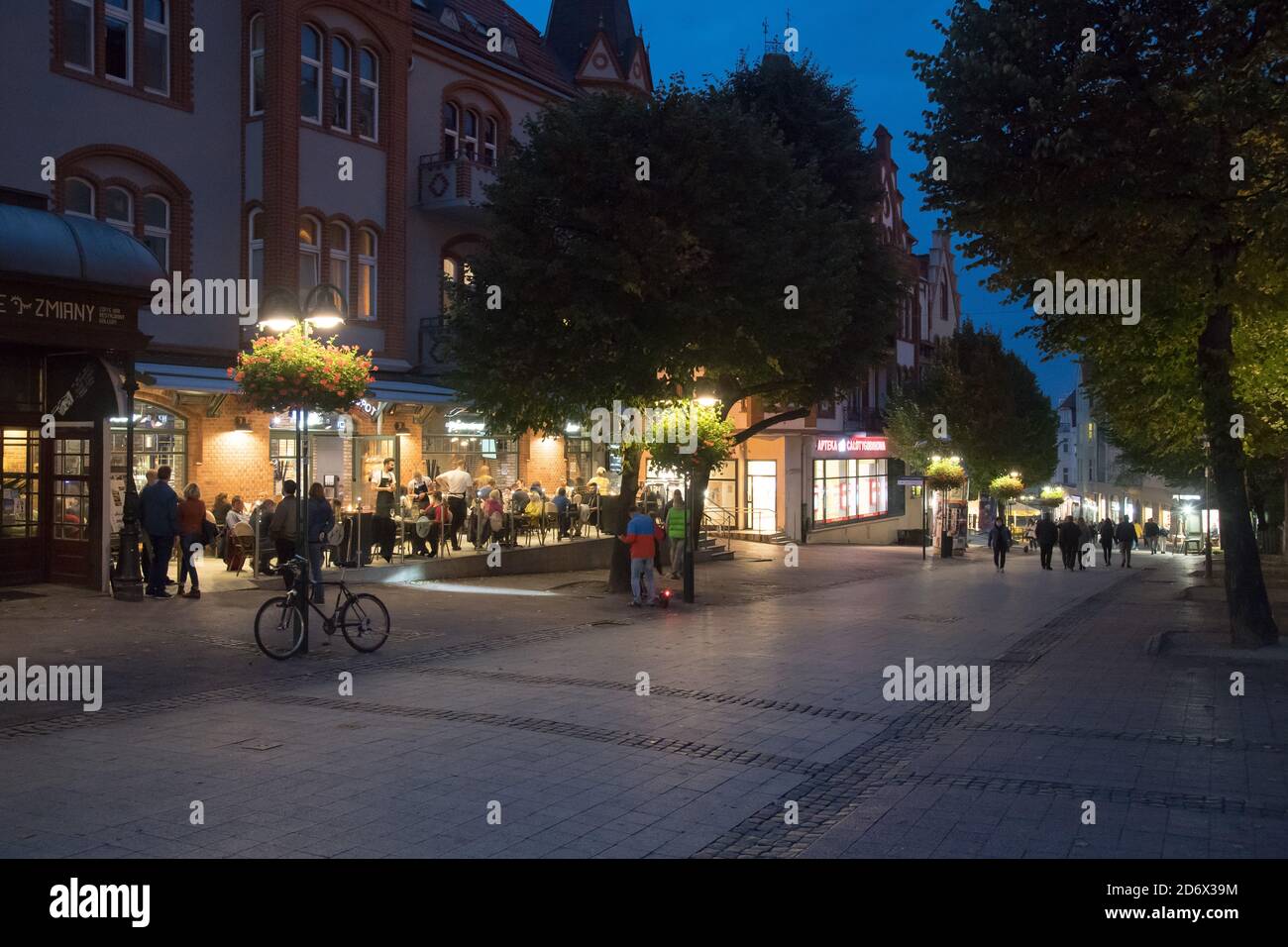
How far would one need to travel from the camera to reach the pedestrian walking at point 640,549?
65.5 feet

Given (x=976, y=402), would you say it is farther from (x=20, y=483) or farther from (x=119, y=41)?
(x=20, y=483)

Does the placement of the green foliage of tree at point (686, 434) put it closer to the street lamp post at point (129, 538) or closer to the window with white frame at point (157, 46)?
the street lamp post at point (129, 538)

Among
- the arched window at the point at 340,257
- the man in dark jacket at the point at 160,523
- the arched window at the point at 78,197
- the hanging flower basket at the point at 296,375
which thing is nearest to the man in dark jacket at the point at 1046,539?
the arched window at the point at 340,257

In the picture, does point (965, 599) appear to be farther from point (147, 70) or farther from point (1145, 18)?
point (147, 70)

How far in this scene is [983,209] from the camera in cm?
1515

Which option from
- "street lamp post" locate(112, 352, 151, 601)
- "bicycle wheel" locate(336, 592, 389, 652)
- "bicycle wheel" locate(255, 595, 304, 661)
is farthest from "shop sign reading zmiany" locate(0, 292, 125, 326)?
"bicycle wheel" locate(336, 592, 389, 652)

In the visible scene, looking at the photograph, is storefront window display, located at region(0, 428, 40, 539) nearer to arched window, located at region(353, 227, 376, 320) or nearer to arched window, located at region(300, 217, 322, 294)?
arched window, located at region(300, 217, 322, 294)

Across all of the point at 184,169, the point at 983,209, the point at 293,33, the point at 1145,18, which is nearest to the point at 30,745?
the point at 983,209

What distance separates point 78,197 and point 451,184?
28.9ft

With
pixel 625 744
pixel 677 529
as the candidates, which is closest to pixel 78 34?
pixel 677 529

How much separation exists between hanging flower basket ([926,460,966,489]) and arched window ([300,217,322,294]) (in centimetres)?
2433

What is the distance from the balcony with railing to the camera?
91.8ft

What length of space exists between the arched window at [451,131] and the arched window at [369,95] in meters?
2.56

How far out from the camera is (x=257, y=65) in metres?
24.6
